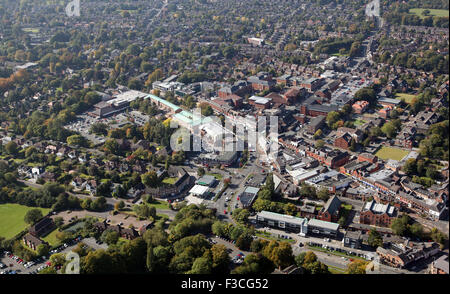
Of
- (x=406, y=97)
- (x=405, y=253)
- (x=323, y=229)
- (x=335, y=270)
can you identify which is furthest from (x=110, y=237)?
(x=406, y=97)

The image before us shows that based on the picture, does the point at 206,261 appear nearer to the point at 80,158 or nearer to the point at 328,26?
the point at 80,158

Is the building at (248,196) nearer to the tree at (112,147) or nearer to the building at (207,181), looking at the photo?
the building at (207,181)

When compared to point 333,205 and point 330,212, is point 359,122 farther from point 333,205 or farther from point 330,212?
point 330,212

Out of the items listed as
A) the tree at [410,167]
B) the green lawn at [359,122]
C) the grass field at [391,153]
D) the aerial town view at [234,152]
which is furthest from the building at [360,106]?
the tree at [410,167]

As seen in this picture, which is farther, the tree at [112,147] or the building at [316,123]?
the building at [316,123]

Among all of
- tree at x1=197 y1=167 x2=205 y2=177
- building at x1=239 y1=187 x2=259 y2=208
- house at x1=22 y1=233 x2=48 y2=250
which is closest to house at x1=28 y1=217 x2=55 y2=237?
house at x1=22 y1=233 x2=48 y2=250

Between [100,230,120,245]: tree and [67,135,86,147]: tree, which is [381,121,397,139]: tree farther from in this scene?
[67,135,86,147]: tree

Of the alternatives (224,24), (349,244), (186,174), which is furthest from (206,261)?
(224,24)
